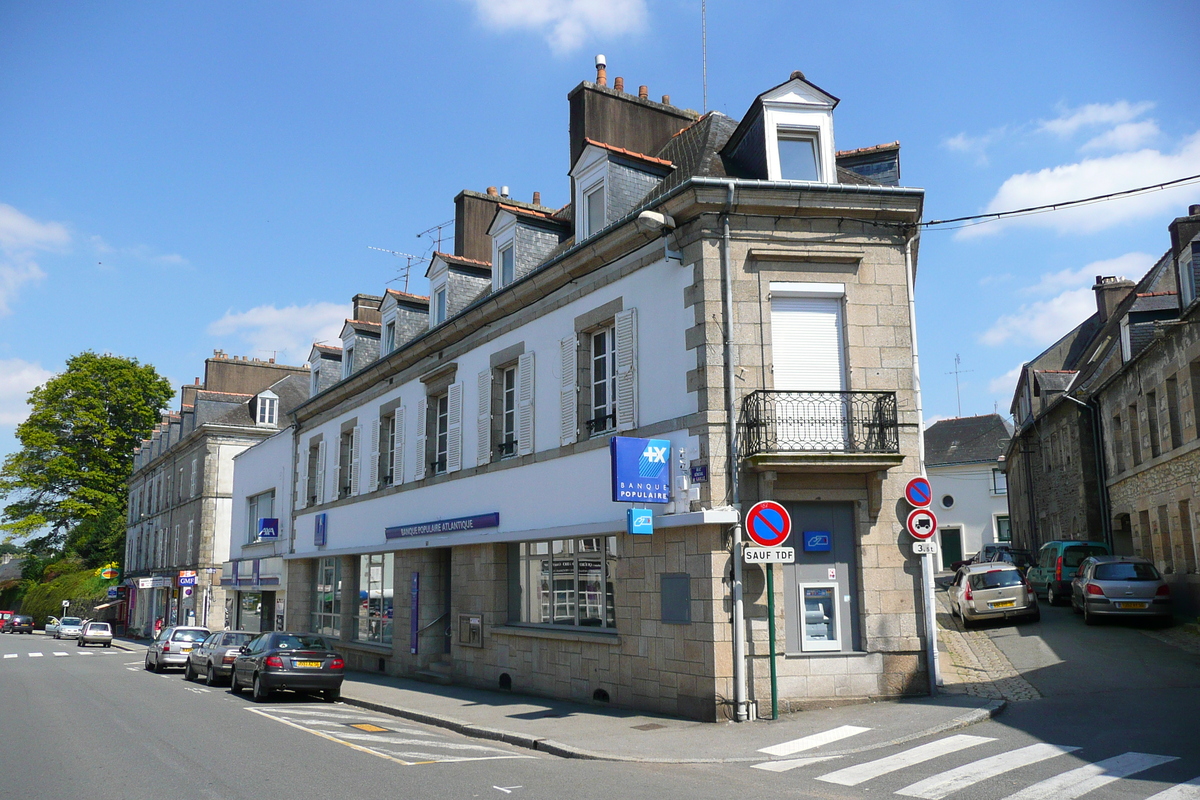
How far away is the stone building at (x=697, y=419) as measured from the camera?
40.9ft

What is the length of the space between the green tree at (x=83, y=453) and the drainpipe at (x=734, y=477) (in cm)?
5236

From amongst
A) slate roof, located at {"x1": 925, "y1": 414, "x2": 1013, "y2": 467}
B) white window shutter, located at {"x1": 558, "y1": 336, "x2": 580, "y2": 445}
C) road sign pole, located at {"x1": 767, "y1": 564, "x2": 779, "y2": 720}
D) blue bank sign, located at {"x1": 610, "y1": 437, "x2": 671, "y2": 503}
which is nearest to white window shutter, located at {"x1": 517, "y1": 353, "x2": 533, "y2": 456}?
white window shutter, located at {"x1": 558, "y1": 336, "x2": 580, "y2": 445}

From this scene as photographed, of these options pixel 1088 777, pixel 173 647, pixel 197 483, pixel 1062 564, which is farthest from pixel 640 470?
pixel 197 483

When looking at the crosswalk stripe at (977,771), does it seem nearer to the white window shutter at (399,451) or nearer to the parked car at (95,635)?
→ the white window shutter at (399,451)

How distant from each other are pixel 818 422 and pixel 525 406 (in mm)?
6020

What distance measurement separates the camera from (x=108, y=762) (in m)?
10.1

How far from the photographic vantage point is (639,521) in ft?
41.5

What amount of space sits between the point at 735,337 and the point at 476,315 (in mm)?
7084

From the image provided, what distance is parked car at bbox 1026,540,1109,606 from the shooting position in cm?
2372

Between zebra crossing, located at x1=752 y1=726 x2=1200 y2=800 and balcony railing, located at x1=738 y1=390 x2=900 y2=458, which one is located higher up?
balcony railing, located at x1=738 y1=390 x2=900 y2=458

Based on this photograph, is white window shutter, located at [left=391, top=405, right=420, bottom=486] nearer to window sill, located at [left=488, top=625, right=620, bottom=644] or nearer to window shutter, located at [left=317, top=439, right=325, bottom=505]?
window shutter, located at [left=317, top=439, right=325, bottom=505]

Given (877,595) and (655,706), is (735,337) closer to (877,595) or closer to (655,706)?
(877,595)

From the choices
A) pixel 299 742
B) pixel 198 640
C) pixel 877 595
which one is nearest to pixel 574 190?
pixel 877 595

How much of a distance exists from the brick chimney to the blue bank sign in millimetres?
29983
